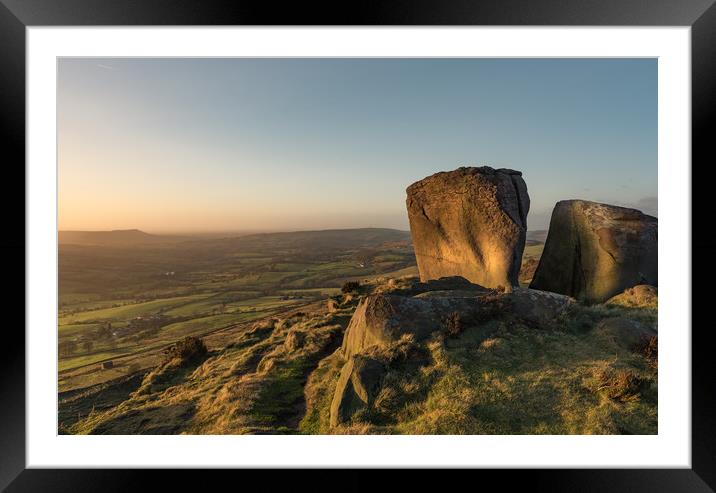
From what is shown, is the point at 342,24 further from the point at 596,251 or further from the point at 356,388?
the point at 596,251

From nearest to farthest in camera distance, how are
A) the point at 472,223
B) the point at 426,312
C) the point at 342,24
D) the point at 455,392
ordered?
the point at 342,24 → the point at 455,392 → the point at 426,312 → the point at 472,223

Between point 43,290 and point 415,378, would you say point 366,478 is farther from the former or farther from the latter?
point 43,290

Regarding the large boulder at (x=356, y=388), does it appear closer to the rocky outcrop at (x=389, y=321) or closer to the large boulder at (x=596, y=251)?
the rocky outcrop at (x=389, y=321)

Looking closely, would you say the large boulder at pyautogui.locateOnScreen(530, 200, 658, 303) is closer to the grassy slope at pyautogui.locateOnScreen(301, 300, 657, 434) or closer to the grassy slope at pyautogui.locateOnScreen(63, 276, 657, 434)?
the grassy slope at pyautogui.locateOnScreen(63, 276, 657, 434)

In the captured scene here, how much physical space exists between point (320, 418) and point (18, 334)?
541 cm

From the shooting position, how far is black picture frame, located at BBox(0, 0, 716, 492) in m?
4.57

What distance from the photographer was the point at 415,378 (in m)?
7.02

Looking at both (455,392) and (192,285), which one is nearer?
(455,392)

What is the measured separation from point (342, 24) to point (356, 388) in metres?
6.60

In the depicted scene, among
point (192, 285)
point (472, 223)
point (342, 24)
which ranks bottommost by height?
point (192, 285)

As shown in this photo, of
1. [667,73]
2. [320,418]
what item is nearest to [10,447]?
[320,418]

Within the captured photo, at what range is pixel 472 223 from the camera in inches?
536

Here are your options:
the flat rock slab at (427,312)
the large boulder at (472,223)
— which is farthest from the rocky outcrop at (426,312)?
the large boulder at (472,223)

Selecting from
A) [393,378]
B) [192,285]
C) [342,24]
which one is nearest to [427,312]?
[393,378]
